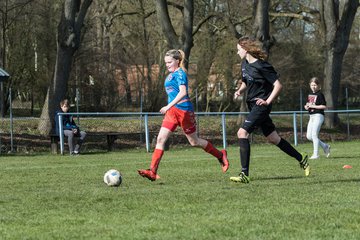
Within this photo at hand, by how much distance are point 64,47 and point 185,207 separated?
66.0 ft

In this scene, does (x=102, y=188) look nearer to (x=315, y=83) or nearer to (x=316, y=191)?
(x=316, y=191)

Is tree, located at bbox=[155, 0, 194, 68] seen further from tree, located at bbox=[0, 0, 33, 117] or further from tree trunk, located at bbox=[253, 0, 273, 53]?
tree, located at bbox=[0, 0, 33, 117]

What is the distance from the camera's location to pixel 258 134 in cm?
3072

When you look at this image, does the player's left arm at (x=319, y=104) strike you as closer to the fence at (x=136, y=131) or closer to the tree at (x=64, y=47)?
the fence at (x=136, y=131)

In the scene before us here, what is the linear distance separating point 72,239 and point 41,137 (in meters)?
20.4

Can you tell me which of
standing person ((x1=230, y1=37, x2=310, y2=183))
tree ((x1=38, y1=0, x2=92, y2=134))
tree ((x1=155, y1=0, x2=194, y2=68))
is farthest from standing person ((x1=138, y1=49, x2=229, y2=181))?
tree ((x1=155, y1=0, x2=194, y2=68))

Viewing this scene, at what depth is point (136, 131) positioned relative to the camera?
28.9m

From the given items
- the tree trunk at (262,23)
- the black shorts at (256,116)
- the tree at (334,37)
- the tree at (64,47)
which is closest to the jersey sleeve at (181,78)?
the black shorts at (256,116)

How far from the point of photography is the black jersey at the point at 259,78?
1044cm

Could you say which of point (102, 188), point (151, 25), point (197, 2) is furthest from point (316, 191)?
point (151, 25)

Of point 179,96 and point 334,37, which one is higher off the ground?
point 334,37

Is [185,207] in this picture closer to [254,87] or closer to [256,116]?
[256,116]

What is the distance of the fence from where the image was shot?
966 inches

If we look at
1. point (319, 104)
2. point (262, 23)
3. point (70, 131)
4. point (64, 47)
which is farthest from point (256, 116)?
point (262, 23)
